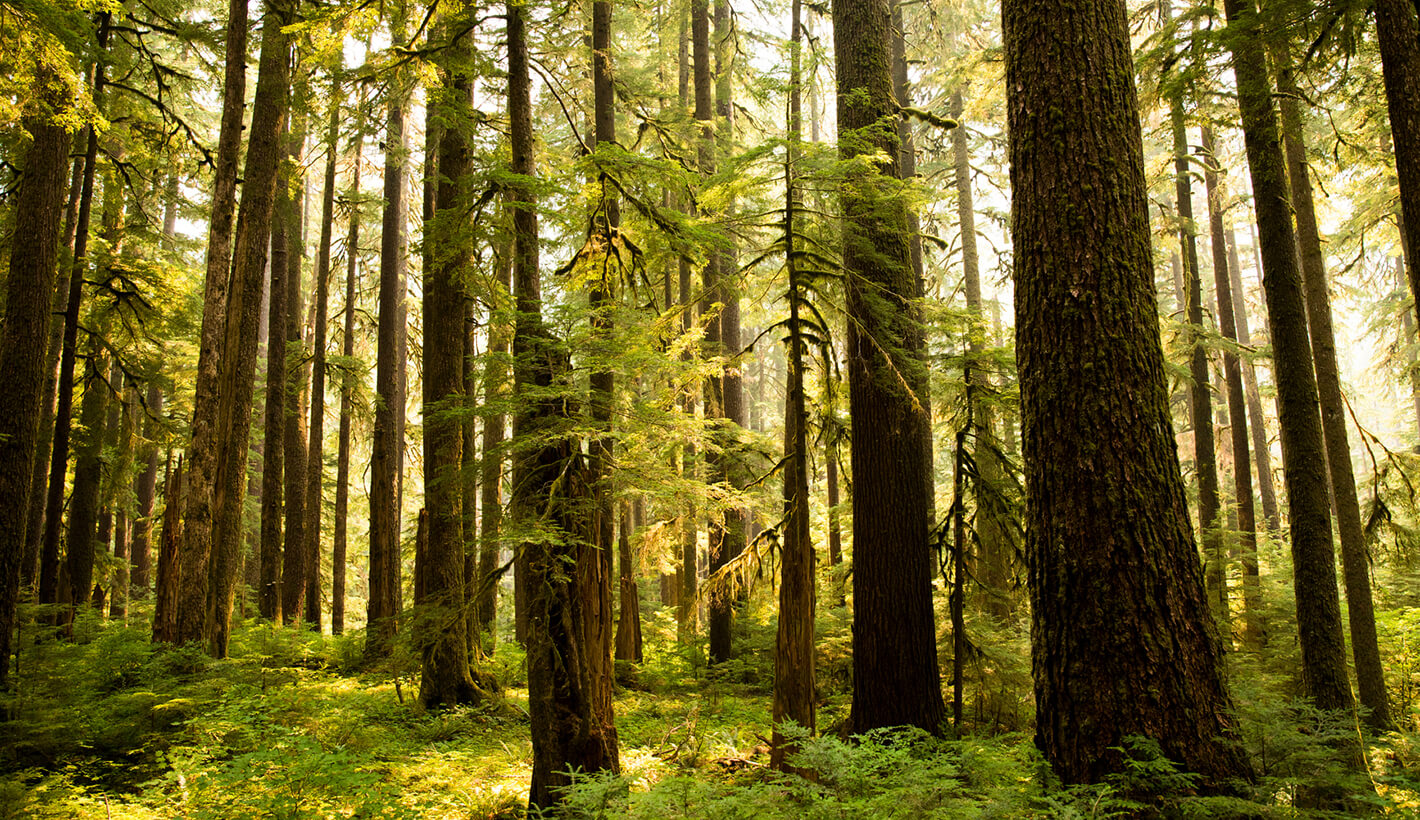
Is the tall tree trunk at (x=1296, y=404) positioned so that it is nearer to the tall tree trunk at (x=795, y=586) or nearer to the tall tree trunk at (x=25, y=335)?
the tall tree trunk at (x=795, y=586)

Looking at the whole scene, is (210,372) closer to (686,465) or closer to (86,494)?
(86,494)

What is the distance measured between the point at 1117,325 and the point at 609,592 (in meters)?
4.71

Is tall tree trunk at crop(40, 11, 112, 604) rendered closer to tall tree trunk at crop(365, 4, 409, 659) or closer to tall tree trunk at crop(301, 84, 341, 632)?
tall tree trunk at crop(301, 84, 341, 632)

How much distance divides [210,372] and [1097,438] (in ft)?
34.1

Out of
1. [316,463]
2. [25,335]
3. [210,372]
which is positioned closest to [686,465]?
[210,372]

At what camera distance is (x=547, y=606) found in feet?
18.6

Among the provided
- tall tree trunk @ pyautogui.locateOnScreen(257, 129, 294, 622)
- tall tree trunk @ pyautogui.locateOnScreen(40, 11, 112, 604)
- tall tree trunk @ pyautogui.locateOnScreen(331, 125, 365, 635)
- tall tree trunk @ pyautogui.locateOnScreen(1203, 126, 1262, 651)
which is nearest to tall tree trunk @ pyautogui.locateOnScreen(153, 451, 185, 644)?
tall tree trunk @ pyautogui.locateOnScreen(40, 11, 112, 604)

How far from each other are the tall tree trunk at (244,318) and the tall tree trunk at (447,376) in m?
2.34

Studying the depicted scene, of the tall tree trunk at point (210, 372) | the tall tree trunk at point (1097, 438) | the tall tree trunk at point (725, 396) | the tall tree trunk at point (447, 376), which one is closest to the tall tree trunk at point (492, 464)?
the tall tree trunk at point (447, 376)

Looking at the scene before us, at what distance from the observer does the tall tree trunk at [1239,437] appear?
1262 centimetres

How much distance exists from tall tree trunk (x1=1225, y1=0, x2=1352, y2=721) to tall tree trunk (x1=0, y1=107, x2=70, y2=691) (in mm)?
12981

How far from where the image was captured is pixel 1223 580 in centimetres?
1197

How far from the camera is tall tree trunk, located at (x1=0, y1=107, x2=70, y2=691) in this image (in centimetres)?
755

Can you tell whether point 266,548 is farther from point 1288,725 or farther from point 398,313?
point 1288,725
